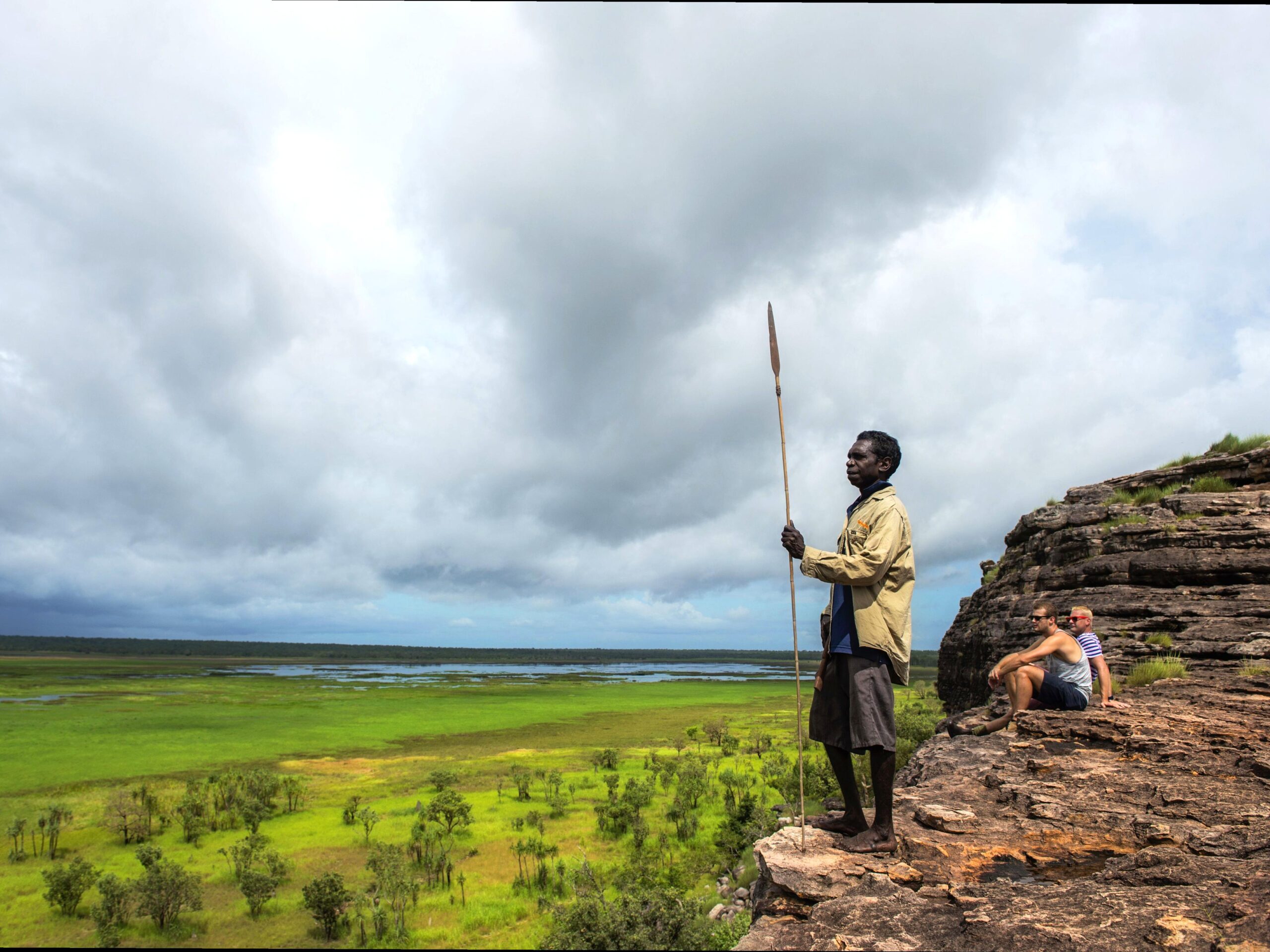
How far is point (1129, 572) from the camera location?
38.1 ft

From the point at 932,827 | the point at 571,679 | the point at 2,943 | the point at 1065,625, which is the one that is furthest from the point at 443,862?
the point at 571,679

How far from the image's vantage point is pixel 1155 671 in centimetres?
895

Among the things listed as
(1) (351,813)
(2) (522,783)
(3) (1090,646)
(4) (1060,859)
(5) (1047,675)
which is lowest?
(2) (522,783)

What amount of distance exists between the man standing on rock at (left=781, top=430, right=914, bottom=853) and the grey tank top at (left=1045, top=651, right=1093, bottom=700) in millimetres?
4831

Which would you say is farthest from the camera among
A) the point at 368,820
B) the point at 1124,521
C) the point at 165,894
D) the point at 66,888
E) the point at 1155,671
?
the point at 368,820

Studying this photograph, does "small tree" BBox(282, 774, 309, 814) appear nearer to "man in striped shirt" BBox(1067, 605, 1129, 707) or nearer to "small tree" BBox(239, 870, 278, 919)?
"small tree" BBox(239, 870, 278, 919)

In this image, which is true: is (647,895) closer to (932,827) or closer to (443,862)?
(932,827)

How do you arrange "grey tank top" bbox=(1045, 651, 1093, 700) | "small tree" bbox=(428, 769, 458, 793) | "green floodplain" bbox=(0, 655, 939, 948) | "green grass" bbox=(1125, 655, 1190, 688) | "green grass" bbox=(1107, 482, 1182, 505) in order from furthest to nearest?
"small tree" bbox=(428, 769, 458, 793) < "green grass" bbox=(1107, 482, 1182, 505) < "green floodplain" bbox=(0, 655, 939, 948) < "green grass" bbox=(1125, 655, 1190, 688) < "grey tank top" bbox=(1045, 651, 1093, 700)

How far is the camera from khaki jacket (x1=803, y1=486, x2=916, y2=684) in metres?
3.49

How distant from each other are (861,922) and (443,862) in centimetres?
1122

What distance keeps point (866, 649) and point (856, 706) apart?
12.4 inches

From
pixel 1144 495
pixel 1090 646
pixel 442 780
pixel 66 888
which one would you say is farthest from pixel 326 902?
pixel 1144 495

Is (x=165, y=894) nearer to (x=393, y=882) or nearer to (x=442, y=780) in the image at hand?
(x=393, y=882)

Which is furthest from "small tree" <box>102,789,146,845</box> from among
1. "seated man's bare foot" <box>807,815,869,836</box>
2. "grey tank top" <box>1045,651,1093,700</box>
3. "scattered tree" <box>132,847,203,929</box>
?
"grey tank top" <box>1045,651,1093,700</box>
